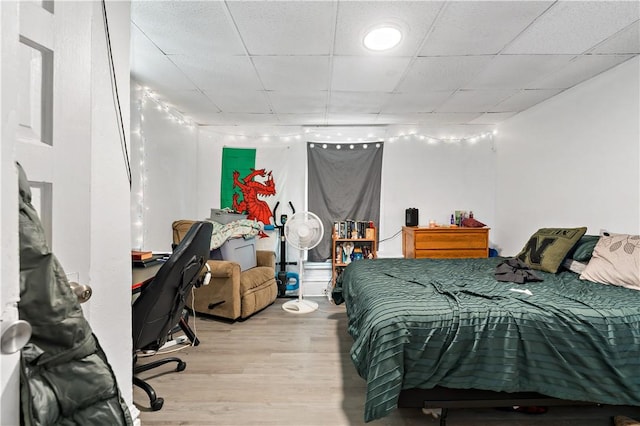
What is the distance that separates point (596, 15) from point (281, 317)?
3357 millimetres

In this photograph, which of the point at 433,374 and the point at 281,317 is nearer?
the point at 433,374

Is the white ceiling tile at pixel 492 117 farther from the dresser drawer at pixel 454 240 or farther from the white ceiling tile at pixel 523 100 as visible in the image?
the dresser drawer at pixel 454 240

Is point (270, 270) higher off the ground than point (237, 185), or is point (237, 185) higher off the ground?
point (237, 185)

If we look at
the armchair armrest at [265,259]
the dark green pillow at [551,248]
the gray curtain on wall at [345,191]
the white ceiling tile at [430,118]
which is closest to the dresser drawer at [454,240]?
the gray curtain on wall at [345,191]

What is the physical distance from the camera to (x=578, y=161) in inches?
111

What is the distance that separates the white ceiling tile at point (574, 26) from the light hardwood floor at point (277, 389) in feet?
7.42

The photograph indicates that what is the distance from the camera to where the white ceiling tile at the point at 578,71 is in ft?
7.80

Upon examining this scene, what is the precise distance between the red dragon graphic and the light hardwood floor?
5.96 ft

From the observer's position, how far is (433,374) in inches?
55.2

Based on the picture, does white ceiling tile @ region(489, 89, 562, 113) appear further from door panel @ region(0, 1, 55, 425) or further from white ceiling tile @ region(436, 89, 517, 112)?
door panel @ region(0, 1, 55, 425)

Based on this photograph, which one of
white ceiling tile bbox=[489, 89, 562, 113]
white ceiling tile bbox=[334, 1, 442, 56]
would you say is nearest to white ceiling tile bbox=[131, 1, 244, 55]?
white ceiling tile bbox=[334, 1, 442, 56]

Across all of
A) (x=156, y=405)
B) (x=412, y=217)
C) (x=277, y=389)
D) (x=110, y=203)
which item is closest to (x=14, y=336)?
(x=110, y=203)

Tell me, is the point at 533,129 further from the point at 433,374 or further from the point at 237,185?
the point at 237,185

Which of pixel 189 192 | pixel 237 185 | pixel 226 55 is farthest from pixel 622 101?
pixel 189 192
